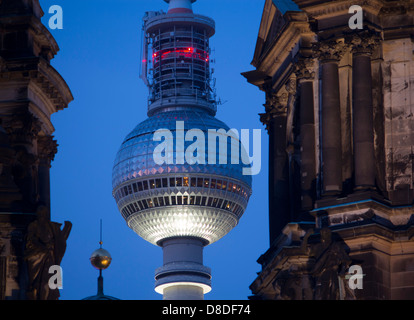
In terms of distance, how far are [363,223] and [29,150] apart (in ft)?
58.8

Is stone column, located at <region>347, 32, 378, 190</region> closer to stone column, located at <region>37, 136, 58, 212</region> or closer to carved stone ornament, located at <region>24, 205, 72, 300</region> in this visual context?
carved stone ornament, located at <region>24, 205, 72, 300</region>

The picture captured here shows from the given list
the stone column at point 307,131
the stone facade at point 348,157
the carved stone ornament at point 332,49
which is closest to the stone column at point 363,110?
the stone facade at point 348,157

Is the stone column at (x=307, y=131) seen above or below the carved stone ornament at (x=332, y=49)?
below

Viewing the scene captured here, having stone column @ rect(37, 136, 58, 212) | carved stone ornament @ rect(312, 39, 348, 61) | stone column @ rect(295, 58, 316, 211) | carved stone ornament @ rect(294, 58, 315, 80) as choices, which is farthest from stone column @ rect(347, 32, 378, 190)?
stone column @ rect(37, 136, 58, 212)

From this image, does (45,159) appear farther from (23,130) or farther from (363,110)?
(363,110)

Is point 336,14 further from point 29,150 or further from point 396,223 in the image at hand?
point 29,150

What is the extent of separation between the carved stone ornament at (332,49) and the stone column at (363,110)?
0.57 m

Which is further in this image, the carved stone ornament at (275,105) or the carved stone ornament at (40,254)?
the carved stone ornament at (275,105)

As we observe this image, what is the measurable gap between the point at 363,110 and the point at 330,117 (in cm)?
169

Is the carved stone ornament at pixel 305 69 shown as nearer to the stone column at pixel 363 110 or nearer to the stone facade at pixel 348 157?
the stone facade at pixel 348 157

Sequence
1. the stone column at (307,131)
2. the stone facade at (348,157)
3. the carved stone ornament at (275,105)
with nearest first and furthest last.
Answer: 1. the stone facade at (348,157)
2. the stone column at (307,131)
3. the carved stone ornament at (275,105)

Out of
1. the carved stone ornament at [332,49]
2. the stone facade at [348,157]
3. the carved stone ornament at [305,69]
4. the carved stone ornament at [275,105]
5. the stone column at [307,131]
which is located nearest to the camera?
the stone facade at [348,157]

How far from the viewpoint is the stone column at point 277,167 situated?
7456 centimetres

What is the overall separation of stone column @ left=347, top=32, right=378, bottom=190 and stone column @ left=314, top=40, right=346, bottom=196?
901 millimetres
